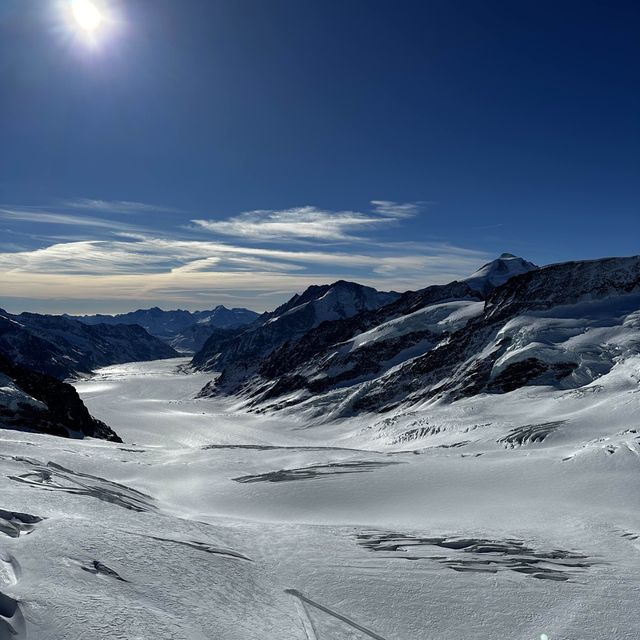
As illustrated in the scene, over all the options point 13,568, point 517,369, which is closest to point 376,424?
point 517,369

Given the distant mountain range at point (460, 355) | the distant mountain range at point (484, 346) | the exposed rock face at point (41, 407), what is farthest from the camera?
the distant mountain range at point (484, 346)

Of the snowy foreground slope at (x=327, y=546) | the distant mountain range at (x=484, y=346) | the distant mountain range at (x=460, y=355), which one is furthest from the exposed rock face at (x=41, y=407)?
the distant mountain range at (x=484, y=346)

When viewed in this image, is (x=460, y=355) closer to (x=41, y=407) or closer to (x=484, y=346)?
(x=484, y=346)

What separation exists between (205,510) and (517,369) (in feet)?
202

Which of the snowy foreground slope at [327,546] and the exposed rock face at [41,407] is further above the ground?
the snowy foreground slope at [327,546]

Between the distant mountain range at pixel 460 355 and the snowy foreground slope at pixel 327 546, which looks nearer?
the snowy foreground slope at pixel 327 546

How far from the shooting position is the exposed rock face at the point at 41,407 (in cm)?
5194

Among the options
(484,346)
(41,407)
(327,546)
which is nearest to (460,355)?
(484,346)

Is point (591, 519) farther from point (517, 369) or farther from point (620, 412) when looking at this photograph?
point (517, 369)

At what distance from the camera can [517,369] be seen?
2808 inches

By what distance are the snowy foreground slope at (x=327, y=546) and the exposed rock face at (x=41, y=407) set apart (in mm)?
27692

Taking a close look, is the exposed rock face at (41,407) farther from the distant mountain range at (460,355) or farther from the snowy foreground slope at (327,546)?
the snowy foreground slope at (327,546)

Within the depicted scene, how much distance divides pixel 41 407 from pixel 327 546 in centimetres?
5327

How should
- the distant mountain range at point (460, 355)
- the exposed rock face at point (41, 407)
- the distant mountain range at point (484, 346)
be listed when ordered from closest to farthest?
the exposed rock face at point (41, 407), the distant mountain range at point (460, 355), the distant mountain range at point (484, 346)
